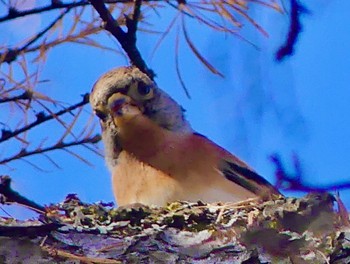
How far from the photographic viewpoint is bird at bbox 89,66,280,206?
2.15 meters

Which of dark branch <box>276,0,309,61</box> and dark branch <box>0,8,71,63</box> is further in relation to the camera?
dark branch <box>0,8,71,63</box>

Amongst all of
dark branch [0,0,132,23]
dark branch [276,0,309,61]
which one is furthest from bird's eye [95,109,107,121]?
dark branch [276,0,309,61]

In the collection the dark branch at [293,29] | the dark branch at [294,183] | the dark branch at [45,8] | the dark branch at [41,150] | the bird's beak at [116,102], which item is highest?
the bird's beak at [116,102]

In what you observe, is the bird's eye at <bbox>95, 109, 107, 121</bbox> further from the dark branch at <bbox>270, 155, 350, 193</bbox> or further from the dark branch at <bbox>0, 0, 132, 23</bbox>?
the dark branch at <bbox>270, 155, 350, 193</bbox>

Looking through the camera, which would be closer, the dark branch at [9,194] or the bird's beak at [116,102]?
the dark branch at [9,194]

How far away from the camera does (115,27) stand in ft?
5.87

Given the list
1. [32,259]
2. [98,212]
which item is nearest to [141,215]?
[98,212]

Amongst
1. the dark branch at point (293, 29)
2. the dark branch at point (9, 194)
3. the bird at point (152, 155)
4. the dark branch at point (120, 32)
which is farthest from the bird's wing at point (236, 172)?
the dark branch at point (293, 29)

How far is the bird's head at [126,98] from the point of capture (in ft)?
7.41

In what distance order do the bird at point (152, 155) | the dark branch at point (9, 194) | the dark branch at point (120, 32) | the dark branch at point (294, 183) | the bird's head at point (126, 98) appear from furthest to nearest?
1. the bird's head at point (126, 98)
2. the bird at point (152, 155)
3. the dark branch at point (120, 32)
4. the dark branch at point (9, 194)
5. the dark branch at point (294, 183)

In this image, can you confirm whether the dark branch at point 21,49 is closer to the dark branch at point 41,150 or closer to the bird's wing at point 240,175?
the dark branch at point 41,150

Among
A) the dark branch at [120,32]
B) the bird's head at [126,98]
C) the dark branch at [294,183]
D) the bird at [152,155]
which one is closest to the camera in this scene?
the dark branch at [294,183]

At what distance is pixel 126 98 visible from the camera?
232 cm

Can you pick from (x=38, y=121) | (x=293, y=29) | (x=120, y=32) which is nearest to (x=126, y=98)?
(x=38, y=121)
